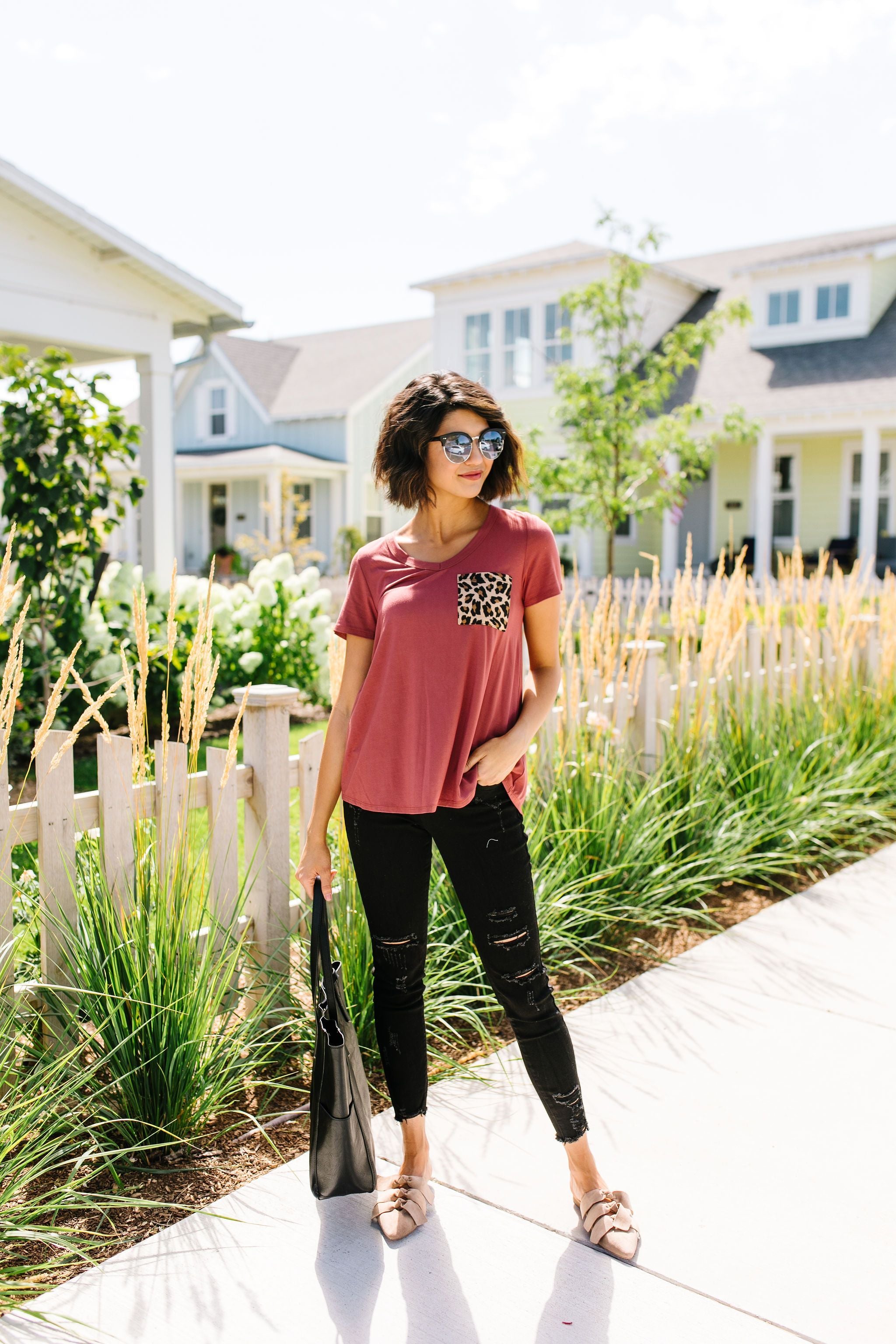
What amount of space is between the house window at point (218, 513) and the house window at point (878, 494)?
1586 centimetres

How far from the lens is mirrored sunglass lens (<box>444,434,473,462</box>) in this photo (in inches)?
88.8

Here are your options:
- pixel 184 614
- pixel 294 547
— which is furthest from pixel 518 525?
pixel 294 547

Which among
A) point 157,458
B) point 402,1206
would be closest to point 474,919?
point 402,1206

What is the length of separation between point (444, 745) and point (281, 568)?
6.35m

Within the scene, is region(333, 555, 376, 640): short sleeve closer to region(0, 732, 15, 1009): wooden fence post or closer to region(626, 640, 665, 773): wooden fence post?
region(0, 732, 15, 1009): wooden fence post

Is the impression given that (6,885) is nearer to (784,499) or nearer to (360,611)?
(360,611)

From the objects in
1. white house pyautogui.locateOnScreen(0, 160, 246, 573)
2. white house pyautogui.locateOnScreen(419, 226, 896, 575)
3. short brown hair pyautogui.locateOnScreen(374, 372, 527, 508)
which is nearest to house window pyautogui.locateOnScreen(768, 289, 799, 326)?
white house pyautogui.locateOnScreen(419, 226, 896, 575)

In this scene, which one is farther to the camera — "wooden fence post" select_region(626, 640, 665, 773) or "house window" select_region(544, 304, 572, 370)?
"house window" select_region(544, 304, 572, 370)

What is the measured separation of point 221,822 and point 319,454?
2485cm

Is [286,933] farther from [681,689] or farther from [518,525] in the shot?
[681,689]

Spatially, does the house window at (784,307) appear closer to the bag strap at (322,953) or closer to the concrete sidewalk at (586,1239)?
the concrete sidewalk at (586,1239)

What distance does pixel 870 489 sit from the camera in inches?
694

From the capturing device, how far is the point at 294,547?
24.2 m

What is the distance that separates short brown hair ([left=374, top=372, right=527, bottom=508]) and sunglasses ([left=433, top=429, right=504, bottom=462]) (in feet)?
0.13
